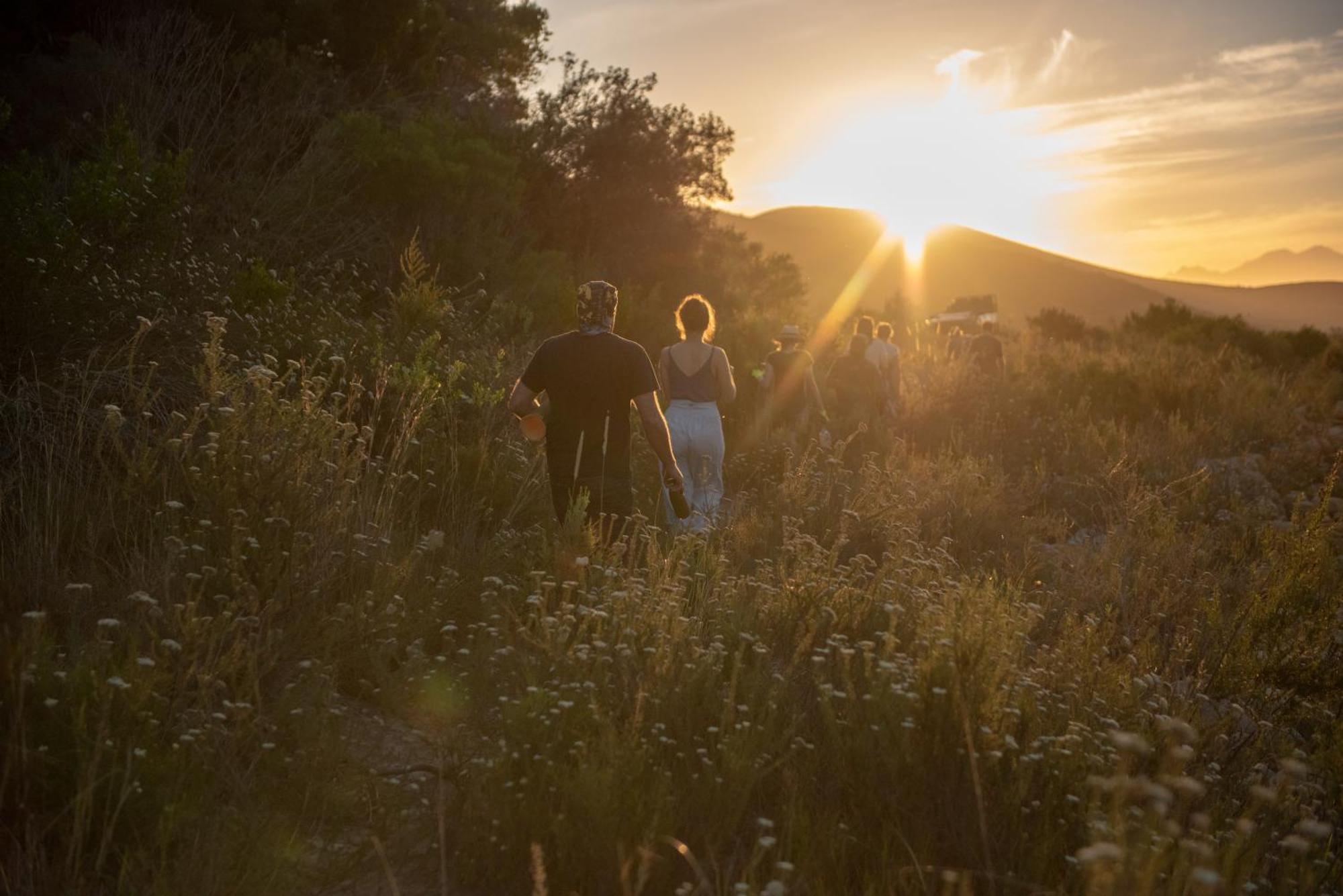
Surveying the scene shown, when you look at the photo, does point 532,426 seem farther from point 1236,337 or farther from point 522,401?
point 1236,337

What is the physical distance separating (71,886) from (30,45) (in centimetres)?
1526

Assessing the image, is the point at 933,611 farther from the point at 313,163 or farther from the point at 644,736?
the point at 313,163

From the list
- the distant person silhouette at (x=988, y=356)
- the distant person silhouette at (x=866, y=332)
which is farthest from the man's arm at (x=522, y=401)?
the distant person silhouette at (x=988, y=356)

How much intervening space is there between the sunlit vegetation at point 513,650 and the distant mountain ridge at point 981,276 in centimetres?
8040


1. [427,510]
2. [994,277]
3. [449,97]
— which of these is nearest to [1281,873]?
[427,510]

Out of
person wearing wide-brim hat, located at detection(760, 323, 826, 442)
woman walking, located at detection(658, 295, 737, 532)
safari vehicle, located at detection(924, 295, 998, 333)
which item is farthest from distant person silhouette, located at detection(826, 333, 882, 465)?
safari vehicle, located at detection(924, 295, 998, 333)

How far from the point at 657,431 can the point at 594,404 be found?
39 centimetres

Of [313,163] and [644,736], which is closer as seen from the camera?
[644,736]

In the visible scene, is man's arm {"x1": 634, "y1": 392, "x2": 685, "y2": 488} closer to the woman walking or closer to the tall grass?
the tall grass

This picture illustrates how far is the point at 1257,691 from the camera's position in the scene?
5.32 metres

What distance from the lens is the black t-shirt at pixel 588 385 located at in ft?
18.2

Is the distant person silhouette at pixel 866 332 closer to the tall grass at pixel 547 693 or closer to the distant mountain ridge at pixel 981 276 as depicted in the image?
the tall grass at pixel 547 693

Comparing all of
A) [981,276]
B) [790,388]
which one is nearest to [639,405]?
[790,388]

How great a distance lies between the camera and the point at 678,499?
18.4 ft
